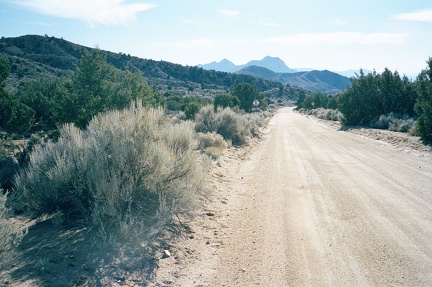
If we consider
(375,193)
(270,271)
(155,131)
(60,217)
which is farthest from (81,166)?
(375,193)

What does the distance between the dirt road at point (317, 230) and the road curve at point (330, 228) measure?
0.05ft

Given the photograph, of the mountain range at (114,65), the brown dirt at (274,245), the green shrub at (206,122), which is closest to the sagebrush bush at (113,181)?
the brown dirt at (274,245)

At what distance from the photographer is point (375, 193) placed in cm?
823

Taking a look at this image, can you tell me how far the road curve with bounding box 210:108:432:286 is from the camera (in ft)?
14.8

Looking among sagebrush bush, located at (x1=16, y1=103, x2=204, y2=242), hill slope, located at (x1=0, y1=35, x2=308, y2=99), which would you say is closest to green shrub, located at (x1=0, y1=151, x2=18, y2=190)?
sagebrush bush, located at (x1=16, y1=103, x2=204, y2=242)

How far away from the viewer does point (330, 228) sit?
6.09 m

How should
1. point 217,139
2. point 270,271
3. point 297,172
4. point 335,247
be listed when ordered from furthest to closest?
1. point 217,139
2. point 297,172
3. point 335,247
4. point 270,271

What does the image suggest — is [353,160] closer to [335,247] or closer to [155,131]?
[335,247]

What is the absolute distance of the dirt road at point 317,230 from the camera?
4.52 m

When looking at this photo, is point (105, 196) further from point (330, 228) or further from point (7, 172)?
point (7, 172)

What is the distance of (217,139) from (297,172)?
19.0 feet

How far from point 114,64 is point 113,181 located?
271 ft

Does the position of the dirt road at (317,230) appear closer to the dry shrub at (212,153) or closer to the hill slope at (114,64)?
the dry shrub at (212,153)

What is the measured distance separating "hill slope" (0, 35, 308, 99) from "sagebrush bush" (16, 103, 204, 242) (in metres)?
31.2
